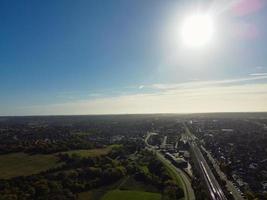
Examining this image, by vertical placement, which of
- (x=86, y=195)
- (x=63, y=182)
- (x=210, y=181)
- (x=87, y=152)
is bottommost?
(x=86, y=195)

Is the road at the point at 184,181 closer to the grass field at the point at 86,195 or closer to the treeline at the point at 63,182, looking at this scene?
the treeline at the point at 63,182

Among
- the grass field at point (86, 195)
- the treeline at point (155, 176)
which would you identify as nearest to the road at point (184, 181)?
the treeline at point (155, 176)

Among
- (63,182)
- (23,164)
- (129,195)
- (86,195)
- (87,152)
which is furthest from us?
(87,152)

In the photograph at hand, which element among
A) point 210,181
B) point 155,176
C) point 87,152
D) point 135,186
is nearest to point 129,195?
point 135,186

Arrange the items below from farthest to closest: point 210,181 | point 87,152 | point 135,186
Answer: point 87,152
point 210,181
point 135,186

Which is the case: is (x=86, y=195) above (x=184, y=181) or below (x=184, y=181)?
below

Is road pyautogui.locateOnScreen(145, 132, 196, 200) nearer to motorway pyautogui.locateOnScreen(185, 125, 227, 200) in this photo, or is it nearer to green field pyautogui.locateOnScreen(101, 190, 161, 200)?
motorway pyautogui.locateOnScreen(185, 125, 227, 200)

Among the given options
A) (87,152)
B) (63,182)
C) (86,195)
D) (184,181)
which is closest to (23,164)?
(87,152)

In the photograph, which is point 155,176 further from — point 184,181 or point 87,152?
point 87,152

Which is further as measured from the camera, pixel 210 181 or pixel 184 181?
pixel 184 181
